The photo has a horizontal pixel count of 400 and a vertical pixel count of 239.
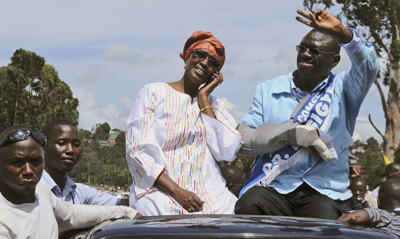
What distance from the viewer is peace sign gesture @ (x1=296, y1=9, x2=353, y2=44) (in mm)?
3158

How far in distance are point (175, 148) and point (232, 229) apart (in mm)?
1599

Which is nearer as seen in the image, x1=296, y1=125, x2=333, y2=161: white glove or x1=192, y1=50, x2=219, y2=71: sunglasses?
x1=296, y1=125, x2=333, y2=161: white glove

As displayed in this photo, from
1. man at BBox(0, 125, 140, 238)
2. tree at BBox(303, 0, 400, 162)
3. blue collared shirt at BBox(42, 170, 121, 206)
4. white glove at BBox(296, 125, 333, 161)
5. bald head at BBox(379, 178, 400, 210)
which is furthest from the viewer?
tree at BBox(303, 0, 400, 162)

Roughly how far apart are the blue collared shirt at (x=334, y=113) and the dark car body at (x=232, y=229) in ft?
3.87

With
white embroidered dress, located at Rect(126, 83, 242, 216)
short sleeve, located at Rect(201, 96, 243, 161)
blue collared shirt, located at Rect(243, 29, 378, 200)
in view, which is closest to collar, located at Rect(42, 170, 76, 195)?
white embroidered dress, located at Rect(126, 83, 242, 216)

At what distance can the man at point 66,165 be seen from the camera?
3676 mm

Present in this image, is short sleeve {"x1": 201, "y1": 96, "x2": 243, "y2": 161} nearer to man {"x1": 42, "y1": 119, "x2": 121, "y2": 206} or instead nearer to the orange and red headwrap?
the orange and red headwrap

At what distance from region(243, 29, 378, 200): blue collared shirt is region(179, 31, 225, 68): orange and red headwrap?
0.41 metres

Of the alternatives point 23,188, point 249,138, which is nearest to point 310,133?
point 249,138

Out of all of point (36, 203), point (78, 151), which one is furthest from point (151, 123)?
point (36, 203)

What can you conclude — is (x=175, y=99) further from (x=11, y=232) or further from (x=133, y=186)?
(x=11, y=232)

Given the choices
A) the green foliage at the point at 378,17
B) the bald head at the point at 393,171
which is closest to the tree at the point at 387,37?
the green foliage at the point at 378,17

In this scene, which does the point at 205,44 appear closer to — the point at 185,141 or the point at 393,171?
the point at 185,141

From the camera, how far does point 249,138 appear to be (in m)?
3.61
